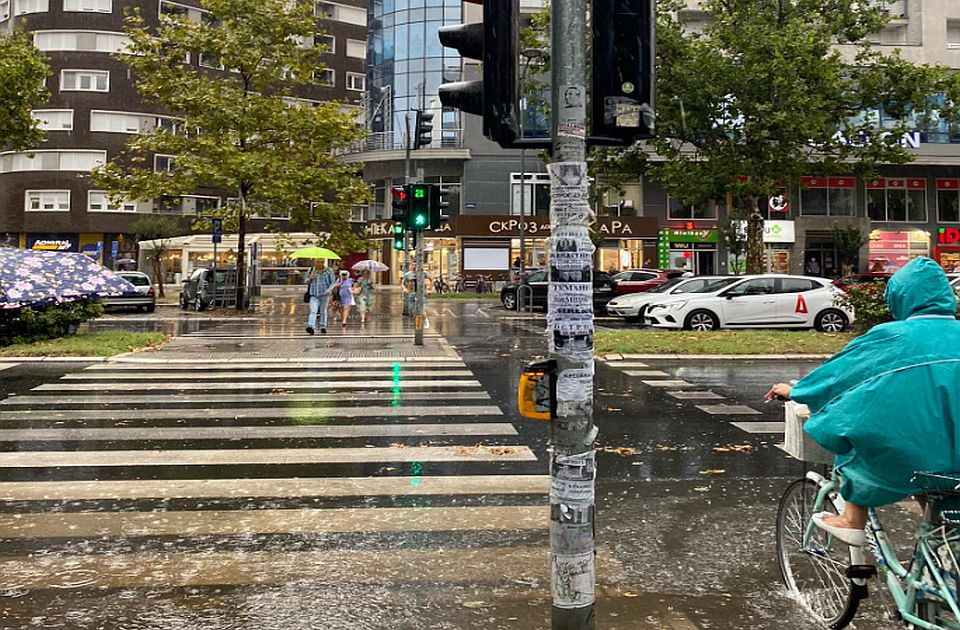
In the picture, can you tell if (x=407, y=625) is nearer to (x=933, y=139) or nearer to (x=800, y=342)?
(x=800, y=342)

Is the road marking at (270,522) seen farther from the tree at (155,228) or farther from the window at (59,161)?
the window at (59,161)

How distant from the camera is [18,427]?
814 centimetres

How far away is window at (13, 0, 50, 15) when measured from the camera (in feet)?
169

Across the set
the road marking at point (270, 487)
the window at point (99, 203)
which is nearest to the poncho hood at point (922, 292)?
the road marking at point (270, 487)

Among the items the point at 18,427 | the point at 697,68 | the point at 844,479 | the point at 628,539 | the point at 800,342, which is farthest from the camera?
the point at 697,68

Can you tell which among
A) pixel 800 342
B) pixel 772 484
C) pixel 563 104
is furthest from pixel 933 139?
pixel 563 104

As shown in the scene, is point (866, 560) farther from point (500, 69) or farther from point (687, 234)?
point (687, 234)

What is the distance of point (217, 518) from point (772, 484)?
4112mm

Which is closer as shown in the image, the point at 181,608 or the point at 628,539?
the point at 181,608

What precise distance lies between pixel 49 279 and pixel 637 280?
21099 mm

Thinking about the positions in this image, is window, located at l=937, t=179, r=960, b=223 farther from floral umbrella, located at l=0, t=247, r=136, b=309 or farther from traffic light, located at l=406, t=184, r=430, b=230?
floral umbrella, located at l=0, t=247, r=136, b=309

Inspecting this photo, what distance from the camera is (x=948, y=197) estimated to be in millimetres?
47188

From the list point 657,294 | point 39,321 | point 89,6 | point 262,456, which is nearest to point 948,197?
point 657,294

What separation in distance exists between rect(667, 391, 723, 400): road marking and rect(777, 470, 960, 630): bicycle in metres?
6.14
